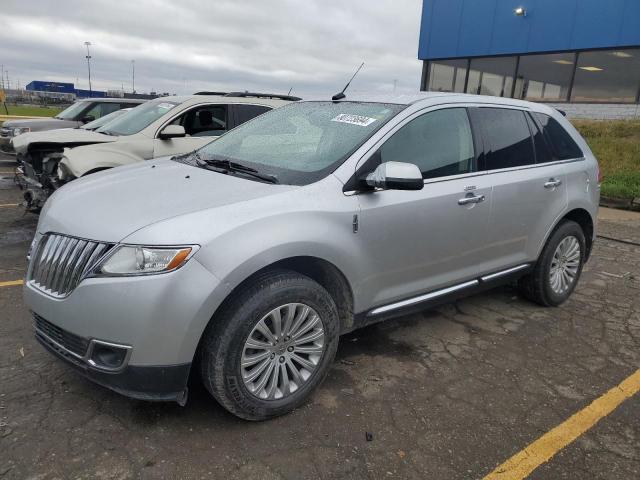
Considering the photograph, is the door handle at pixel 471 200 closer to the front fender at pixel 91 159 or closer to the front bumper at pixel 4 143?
the front fender at pixel 91 159

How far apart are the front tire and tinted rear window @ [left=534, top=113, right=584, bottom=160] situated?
2.66 metres

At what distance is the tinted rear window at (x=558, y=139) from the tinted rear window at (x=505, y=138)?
0.27 meters

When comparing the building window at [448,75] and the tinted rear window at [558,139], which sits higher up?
the building window at [448,75]

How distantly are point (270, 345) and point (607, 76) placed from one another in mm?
16431

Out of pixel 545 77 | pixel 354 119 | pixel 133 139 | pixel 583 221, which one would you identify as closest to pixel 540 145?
pixel 583 221

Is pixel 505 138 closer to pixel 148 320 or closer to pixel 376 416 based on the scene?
pixel 376 416

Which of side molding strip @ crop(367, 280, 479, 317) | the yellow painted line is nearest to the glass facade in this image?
side molding strip @ crop(367, 280, 479, 317)

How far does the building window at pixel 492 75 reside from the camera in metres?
17.7

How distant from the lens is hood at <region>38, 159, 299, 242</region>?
2.46 meters

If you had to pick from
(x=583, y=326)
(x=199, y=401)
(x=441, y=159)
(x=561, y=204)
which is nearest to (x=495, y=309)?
(x=583, y=326)

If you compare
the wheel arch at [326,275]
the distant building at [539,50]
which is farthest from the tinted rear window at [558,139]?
the distant building at [539,50]

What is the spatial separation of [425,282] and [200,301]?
1.66m

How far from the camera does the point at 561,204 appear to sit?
4215 mm

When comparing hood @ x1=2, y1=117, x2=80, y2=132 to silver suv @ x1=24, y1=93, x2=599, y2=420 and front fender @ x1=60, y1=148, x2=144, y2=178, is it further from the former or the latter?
silver suv @ x1=24, y1=93, x2=599, y2=420
